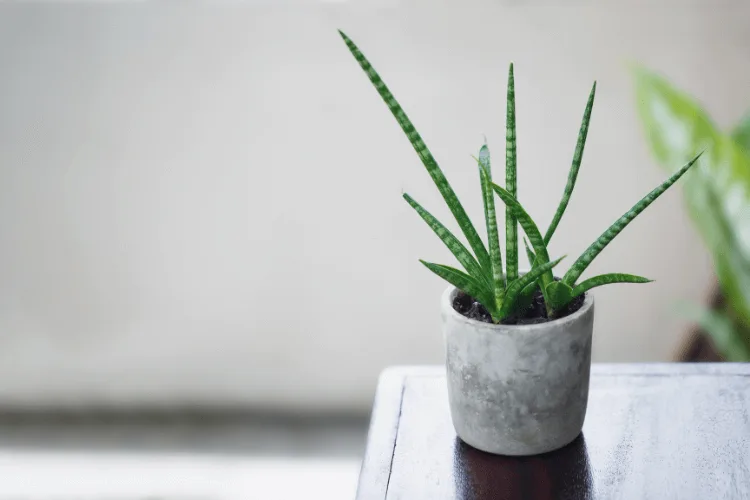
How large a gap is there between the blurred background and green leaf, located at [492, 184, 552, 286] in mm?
836

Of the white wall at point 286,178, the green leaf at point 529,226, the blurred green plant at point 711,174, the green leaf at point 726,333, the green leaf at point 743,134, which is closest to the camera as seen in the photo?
the green leaf at point 529,226

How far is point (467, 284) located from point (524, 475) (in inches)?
6.5

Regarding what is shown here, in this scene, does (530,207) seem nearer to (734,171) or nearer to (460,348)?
(734,171)

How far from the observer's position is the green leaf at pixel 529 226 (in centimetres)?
64

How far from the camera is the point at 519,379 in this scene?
677 mm

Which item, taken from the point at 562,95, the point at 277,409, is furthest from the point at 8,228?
the point at 562,95

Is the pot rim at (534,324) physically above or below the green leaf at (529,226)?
below

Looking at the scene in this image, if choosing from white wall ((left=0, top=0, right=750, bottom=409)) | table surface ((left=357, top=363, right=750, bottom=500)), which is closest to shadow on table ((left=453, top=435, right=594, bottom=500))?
table surface ((left=357, top=363, right=750, bottom=500))

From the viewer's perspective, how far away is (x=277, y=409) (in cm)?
184

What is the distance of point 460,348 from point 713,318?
87 cm

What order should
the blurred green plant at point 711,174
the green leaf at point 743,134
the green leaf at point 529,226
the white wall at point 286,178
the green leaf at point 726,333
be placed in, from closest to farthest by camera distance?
1. the green leaf at point 529,226
2. the blurred green plant at point 711,174
3. the green leaf at point 743,134
4. the green leaf at point 726,333
5. the white wall at point 286,178

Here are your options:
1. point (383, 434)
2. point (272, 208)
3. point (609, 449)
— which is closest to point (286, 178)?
point (272, 208)

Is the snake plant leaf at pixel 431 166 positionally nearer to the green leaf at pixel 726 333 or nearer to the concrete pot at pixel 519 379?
the concrete pot at pixel 519 379

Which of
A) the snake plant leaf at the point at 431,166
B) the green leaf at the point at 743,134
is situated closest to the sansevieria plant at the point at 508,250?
the snake plant leaf at the point at 431,166
